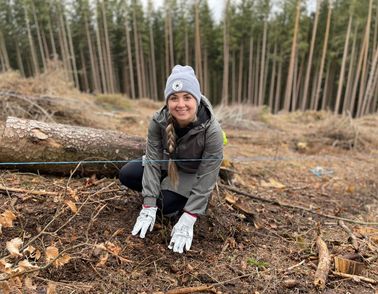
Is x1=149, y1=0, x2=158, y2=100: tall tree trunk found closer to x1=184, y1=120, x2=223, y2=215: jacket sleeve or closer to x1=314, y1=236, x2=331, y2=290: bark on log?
x1=184, y1=120, x2=223, y2=215: jacket sleeve

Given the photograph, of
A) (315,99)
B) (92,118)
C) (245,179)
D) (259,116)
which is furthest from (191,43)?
(245,179)

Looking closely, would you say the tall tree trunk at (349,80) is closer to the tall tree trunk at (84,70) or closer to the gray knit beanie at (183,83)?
the tall tree trunk at (84,70)

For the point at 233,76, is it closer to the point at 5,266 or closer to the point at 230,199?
the point at 230,199

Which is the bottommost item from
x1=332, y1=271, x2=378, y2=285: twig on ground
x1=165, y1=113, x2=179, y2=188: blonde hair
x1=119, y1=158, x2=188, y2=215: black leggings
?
x1=332, y1=271, x2=378, y2=285: twig on ground

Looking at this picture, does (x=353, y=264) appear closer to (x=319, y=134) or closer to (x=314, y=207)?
(x=314, y=207)

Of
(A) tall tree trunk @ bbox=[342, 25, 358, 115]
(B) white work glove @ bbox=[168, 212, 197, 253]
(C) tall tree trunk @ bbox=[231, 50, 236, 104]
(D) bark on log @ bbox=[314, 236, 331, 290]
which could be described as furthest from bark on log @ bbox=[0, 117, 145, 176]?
(C) tall tree trunk @ bbox=[231, 50, 236, 104]

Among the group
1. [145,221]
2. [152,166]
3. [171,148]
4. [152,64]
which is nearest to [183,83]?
[171,148]

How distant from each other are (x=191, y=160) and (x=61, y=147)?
4.48 feet

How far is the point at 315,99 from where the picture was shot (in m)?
25.5

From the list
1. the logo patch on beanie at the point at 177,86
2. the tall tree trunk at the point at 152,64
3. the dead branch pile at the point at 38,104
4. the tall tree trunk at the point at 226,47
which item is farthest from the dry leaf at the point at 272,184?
the tall tree trunk at the point at 152,64

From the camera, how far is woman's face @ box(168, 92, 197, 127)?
2.41 metres

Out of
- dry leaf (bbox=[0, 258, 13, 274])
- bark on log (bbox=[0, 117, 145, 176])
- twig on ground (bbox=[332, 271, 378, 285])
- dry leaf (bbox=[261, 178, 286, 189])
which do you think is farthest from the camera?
dry leaf (bbox=[261, 178, 286, 189])

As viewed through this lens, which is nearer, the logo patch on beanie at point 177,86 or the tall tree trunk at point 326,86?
the logo patch on beanie at point 177,86

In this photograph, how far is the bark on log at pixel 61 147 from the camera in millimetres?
3055
